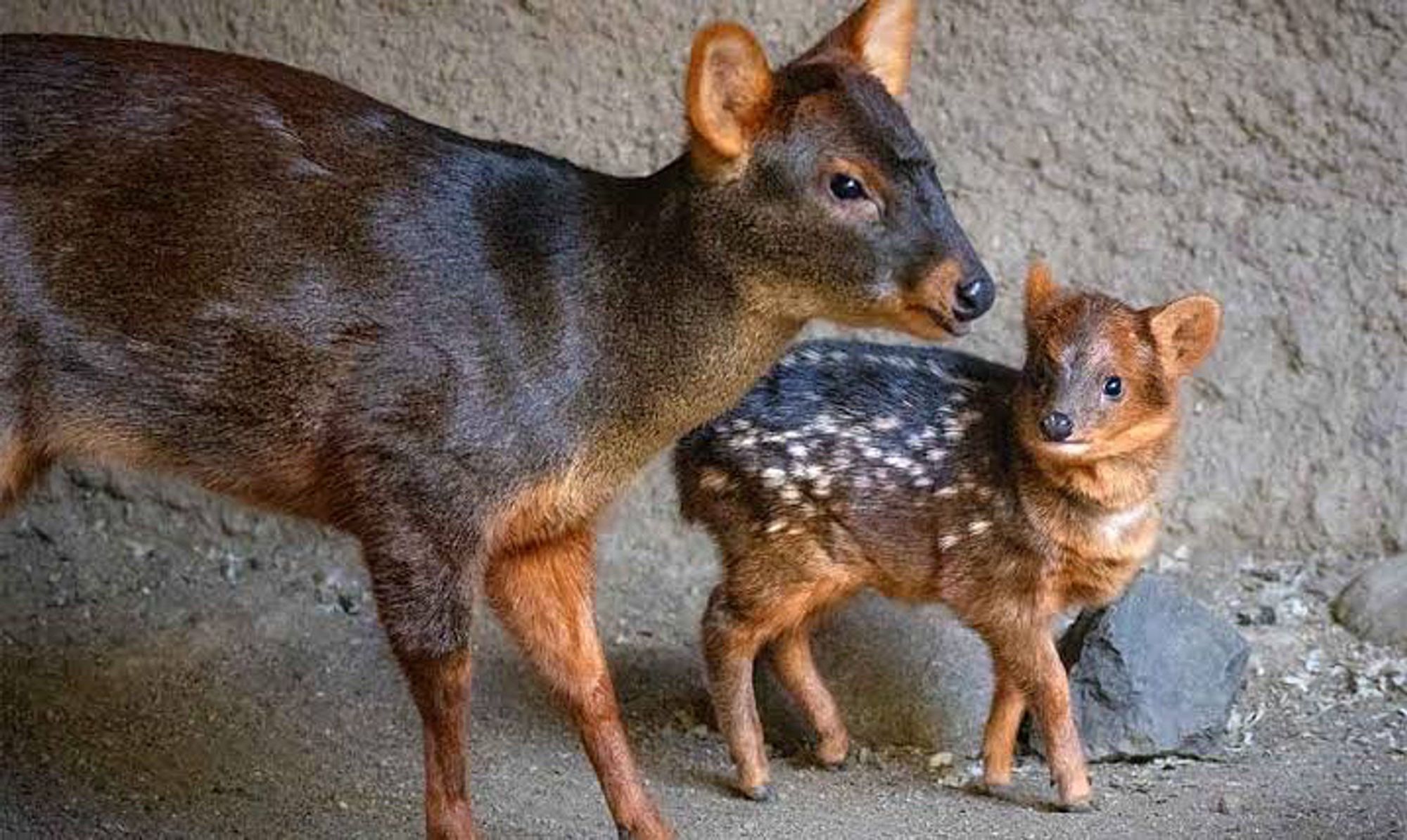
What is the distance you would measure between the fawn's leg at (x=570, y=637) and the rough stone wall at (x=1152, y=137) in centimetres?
177

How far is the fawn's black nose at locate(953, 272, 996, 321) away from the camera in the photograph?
4.26 meters

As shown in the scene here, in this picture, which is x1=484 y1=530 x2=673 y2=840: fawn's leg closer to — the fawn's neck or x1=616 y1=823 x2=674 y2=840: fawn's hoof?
x1=616 y1=823 x2=674 y2=840: fawn's hoof

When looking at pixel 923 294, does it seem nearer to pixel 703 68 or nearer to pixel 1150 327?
pixel 703 68

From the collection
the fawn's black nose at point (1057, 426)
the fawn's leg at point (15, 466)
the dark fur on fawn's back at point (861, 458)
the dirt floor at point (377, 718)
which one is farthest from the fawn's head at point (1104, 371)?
the fawn's leg at point (15, 466)

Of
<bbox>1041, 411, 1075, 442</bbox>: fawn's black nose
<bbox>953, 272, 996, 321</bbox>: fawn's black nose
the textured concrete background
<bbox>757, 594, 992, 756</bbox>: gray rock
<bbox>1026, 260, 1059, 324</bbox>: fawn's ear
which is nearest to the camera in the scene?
<bbox>953, 272, 996, 321</bbox>: fawn's black nose

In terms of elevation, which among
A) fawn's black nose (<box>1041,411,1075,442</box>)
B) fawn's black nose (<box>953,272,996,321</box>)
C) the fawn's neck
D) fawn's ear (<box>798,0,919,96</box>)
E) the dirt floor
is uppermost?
fawn's ear (<box>798,0,919,96</box>)

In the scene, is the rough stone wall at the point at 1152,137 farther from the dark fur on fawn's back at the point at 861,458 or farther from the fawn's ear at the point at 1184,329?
the fawn's ear at the point at 1184,329

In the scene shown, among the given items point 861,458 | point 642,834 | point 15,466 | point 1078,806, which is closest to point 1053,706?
point 1078,806

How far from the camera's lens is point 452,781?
4617mm

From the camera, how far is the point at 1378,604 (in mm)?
6062

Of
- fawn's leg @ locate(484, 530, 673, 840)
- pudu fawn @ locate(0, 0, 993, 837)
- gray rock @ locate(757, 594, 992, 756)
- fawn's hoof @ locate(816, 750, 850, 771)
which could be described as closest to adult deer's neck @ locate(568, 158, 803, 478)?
pudu fawn @ locate(0, 0, 993, 837)

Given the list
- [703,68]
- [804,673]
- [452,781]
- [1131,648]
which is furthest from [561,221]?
[1131,648]

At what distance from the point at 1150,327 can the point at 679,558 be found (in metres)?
1.86

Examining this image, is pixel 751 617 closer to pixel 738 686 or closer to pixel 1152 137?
pixel 738 686
